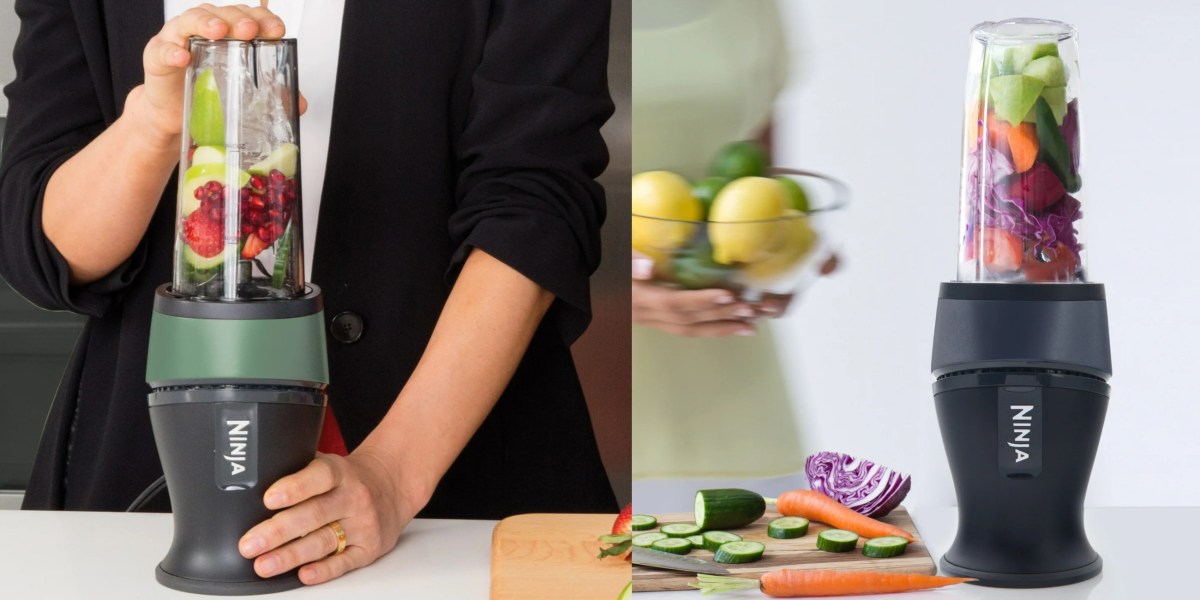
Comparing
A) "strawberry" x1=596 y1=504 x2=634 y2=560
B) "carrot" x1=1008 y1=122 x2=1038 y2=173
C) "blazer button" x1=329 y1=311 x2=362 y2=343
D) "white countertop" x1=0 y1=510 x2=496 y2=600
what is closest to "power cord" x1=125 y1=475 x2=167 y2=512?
"white countertop" x1=0 y1=510 x2=496 y2=600

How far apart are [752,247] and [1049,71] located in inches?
6.2

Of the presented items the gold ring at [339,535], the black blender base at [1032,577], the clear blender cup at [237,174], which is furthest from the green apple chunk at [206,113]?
the black blender base at [1032,577]

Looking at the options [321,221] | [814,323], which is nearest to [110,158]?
[321,221]

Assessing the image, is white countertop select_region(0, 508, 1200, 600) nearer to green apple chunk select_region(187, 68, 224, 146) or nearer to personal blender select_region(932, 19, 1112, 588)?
personal blender select_region(932, 19, 1112, 588)

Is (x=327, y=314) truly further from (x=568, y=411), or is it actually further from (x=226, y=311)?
(x=226, y=311)

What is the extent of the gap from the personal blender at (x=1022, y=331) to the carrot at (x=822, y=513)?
0.18 ft

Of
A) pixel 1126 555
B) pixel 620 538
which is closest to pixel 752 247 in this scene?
pixel 1126 555

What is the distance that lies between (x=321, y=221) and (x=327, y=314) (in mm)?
83

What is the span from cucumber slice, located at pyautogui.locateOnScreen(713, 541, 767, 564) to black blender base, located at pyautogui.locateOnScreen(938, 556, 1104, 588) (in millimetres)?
85

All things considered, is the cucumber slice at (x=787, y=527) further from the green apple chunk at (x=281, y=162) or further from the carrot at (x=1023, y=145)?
the green apple chunk at (x=281, y=162)

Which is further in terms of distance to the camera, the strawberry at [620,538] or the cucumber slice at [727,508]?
the strawberry at [620,538]

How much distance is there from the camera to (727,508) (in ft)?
1.50

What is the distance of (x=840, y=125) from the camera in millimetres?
439

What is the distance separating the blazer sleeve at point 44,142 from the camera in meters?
0.92
